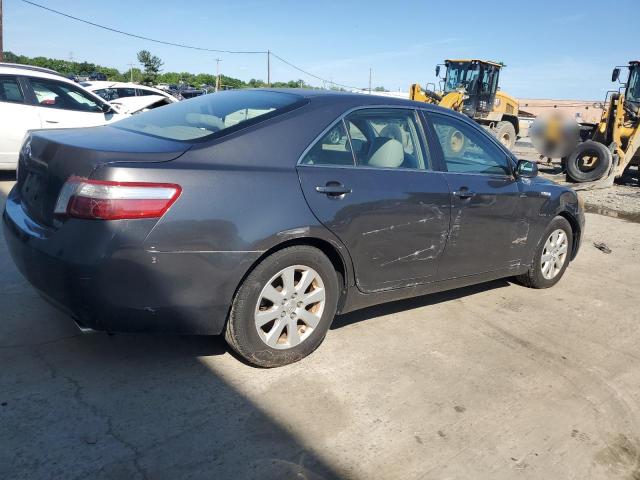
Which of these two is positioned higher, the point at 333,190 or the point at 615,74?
the point at 615,74

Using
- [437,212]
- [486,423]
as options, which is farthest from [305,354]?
[437,212]

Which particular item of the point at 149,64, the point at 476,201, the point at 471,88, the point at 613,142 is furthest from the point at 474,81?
the point at 149,64

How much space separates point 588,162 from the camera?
43.4 feet

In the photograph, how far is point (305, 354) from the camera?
3328mm

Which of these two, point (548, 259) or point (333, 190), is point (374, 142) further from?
point (548, 259)

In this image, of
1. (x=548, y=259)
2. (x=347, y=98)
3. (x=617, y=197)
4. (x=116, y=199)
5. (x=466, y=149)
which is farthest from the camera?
(x=617, y=197)

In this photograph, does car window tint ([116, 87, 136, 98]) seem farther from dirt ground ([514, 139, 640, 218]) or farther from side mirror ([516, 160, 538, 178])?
side mirror ([516, 160, 538, 178])

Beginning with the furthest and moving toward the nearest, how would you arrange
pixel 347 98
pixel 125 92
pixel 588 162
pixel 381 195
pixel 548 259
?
pixel 125 92 < pixel 588 162 < pixel 548 259 < pixel 347 98 < pixel 381 195

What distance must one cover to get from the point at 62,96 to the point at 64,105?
138 millimetres

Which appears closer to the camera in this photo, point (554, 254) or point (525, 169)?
point (525, 169)

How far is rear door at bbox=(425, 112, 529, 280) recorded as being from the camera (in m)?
3.97

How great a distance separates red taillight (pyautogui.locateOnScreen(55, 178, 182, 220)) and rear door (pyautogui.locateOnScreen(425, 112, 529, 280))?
6.82ft

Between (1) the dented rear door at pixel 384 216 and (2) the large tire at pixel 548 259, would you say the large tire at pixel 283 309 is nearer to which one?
(1) the dented rear door at pixel 384 216

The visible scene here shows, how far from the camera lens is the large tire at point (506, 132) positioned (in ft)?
64.3
